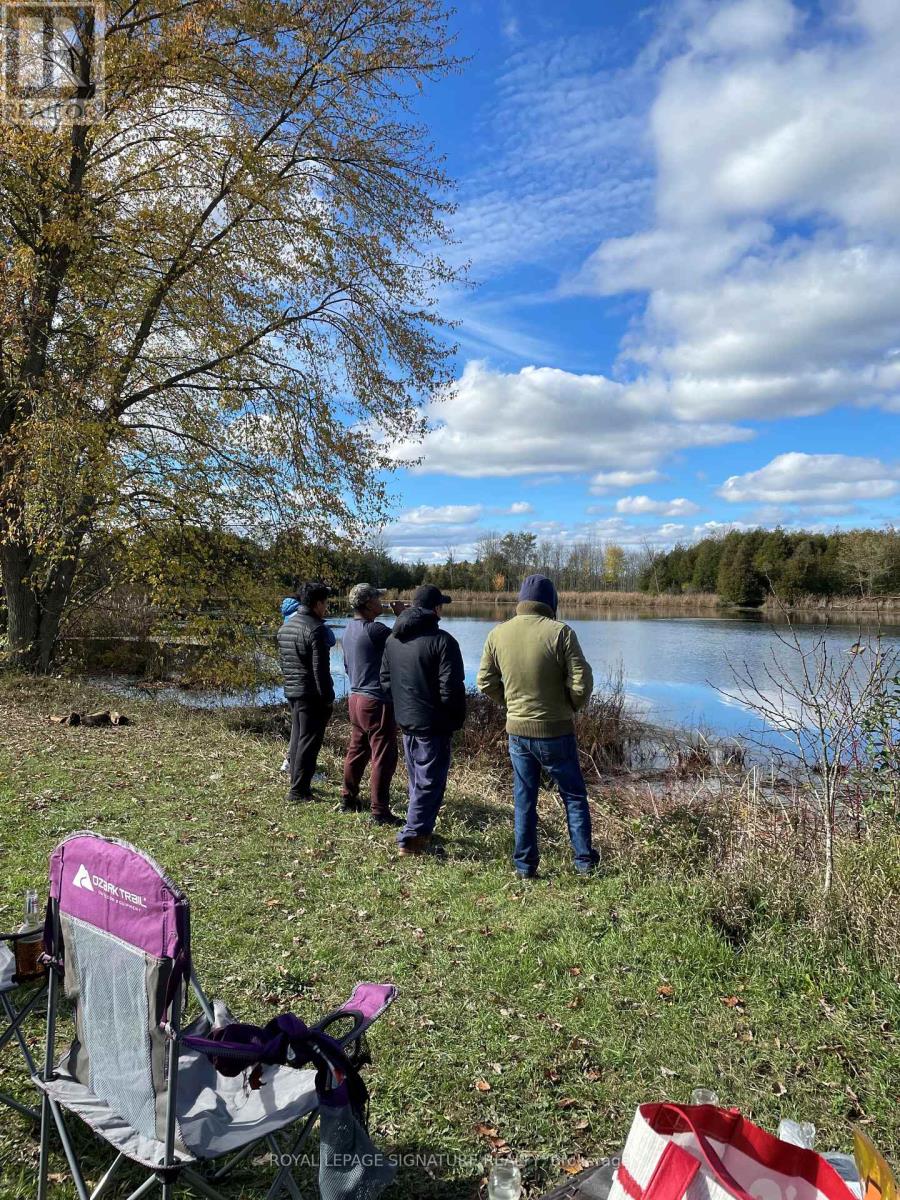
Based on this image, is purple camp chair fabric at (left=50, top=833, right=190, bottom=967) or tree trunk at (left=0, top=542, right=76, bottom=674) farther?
tree trunk at (left=0, top=542, right=76, bottom=674)

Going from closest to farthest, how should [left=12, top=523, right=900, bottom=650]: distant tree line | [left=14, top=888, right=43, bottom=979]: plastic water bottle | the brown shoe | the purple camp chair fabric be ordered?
the purple camp chair fabric < [left=14, top=888, right=43, bottom=979]: plastic water bottle < the brown shoe < [left=12, top=523, right=900, bottom=650]: distant tree line

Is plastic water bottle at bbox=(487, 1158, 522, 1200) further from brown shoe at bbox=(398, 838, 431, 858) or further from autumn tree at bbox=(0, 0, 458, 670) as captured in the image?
autumn tree at bbox=(0, 0, 458, 670)

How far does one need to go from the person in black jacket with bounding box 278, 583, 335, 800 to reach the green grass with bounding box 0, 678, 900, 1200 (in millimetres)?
707

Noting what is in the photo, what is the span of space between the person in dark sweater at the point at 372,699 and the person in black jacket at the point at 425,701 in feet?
2.09

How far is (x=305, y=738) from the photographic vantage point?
7074 millimetres

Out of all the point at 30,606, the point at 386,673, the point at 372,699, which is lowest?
the point at 372,699

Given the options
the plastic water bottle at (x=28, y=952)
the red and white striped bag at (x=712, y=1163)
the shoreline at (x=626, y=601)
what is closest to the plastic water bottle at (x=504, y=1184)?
the red and white striped bag at (x=712, y=1163)

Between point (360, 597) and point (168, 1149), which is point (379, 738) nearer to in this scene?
point (360, 597)

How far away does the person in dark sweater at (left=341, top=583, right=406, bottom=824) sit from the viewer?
6.48 m

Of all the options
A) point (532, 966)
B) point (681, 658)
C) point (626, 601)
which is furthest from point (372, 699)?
point (626, 601)

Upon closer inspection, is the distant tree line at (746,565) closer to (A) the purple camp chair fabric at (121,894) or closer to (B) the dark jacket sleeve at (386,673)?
(B) the dark jacket sleeve at (386,673)

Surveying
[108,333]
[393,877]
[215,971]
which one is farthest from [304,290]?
[215,971]

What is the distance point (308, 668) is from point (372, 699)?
0.77 m

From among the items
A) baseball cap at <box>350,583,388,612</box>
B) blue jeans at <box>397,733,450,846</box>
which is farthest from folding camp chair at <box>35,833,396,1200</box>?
baseball cap at <box>350,583,388,612</box>
